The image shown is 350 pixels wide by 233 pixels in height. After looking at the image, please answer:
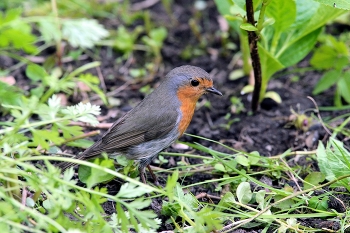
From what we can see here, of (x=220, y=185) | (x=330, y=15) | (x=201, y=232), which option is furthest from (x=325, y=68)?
(x=201, y=232)

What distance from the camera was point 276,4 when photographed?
4.21 meters

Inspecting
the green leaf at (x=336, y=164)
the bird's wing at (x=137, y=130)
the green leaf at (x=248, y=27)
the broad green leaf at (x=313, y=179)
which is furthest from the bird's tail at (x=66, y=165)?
the green leaf at (x=336, y=164)

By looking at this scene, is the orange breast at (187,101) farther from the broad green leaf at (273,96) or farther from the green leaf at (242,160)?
the broad green leaf at (273,96)

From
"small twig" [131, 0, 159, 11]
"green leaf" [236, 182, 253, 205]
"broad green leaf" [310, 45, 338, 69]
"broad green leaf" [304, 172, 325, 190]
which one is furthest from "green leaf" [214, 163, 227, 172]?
"small twig" [131, 0, 159, 11]

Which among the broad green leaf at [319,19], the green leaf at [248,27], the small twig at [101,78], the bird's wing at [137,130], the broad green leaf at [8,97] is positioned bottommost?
the small twig at [101,78]

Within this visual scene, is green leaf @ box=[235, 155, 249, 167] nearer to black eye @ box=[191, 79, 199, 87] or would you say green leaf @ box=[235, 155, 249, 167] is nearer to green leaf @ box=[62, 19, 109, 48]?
black eye @ box=[191, 79, 199, 87]

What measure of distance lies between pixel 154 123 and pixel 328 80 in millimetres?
1834

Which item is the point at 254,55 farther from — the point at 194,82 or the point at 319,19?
the point at 319,19

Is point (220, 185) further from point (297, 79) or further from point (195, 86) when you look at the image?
point (297, 79)

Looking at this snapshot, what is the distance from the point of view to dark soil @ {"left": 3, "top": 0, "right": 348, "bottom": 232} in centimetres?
455

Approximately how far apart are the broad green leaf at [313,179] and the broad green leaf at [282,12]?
1.26 meters

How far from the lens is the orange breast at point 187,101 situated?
4.28 metres

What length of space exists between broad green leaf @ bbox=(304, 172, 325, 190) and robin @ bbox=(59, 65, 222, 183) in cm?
103

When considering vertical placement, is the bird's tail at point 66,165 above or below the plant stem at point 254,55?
below
